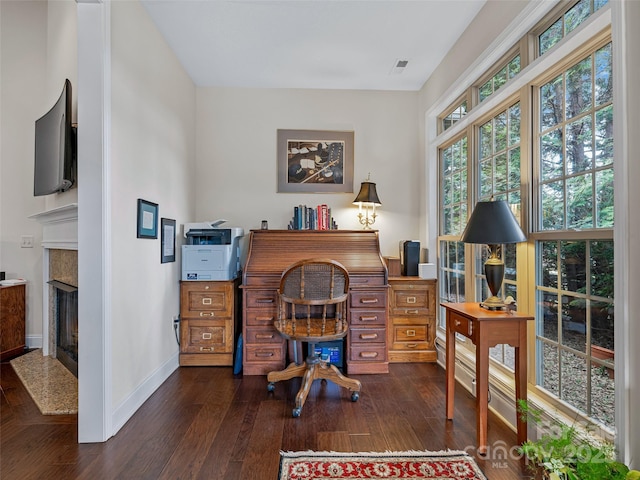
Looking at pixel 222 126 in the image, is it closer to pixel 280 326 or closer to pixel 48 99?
pixel 48 99

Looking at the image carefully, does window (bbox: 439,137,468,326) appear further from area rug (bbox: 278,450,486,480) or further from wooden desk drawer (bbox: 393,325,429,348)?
area rug (bbox: 278,450,486,480)

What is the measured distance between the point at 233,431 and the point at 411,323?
184 centimetres

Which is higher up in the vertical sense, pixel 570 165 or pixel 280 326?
pixel 570 165

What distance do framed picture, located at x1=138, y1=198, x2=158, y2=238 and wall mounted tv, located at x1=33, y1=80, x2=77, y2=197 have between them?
0.43 meters

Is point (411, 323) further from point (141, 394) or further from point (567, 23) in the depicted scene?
point (567, 23)

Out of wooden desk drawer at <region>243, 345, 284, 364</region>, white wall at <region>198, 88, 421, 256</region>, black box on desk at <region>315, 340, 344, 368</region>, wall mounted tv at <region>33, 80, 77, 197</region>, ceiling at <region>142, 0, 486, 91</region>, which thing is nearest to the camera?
wall mounted tv at <region>33, 80, 77, 197</region>

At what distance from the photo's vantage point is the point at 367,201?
3.38 meters

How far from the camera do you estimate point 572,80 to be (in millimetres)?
1679

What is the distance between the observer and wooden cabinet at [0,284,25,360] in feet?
10.2

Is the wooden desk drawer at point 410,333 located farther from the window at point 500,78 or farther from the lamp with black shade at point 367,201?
the window at point 500,78

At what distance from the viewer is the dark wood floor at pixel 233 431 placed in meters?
1.63

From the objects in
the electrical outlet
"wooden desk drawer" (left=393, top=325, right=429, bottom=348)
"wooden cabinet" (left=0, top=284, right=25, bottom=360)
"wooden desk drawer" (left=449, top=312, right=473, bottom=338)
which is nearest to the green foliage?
"wooden desk drawer" (left=449, top=312, right=473, bottom=338)

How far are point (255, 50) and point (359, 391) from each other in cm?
300

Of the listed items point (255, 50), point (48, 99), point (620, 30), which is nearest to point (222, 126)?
point (255, 50)
